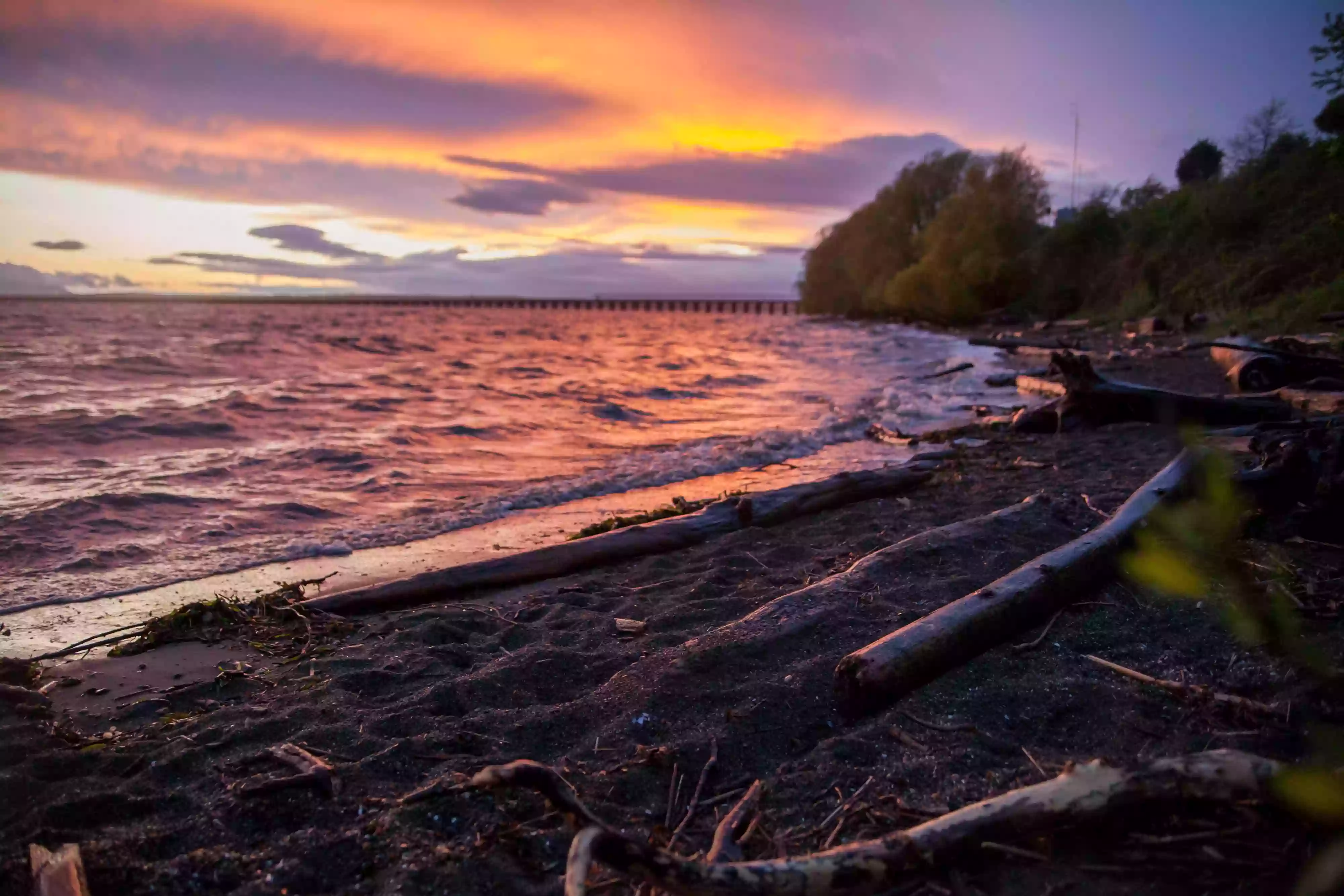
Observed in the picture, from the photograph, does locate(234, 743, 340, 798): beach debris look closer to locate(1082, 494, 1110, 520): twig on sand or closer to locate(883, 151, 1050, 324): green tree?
locate(1082, 494, 1110, 520): twig on sand

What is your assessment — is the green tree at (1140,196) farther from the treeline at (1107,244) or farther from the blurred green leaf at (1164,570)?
the blurred green leaf at (1164,570)

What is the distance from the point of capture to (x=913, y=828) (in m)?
2.30

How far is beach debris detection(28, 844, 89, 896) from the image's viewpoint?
7.70ft

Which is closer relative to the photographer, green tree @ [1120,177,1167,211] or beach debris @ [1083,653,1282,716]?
beach debris @ [1083,653,1282,716]

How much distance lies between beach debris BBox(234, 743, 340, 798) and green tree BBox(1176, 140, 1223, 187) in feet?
181

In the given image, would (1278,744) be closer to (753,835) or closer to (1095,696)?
(1095,696)

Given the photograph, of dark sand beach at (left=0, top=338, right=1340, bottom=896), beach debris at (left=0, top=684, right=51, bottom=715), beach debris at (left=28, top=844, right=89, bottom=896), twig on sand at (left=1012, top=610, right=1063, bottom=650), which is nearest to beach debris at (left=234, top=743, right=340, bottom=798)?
dark sand beach at (left=0, top=338, right=1340, bottom=896)

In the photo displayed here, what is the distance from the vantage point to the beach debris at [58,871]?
2346 mm

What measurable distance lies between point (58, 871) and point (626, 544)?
3.81 meters

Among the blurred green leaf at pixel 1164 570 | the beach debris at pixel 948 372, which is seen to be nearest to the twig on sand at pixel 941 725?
the blurred green leaf at pixel 1164 570

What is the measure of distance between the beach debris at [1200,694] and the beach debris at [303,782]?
310 cm

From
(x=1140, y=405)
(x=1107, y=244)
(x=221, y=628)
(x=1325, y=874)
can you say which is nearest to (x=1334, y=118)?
(x=1140, y=405)

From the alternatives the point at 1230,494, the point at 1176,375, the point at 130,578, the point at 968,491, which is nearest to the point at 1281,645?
the point at 1230,494

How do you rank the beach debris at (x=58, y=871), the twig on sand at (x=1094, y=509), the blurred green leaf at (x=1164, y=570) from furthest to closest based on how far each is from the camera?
the twig on sand at (x=1094, y=509), the blurred green leaf at (x=1164, y=570), the beach debris at (x=58, y=871)
